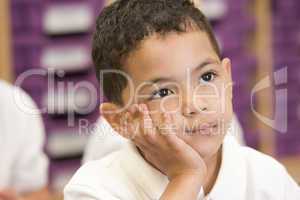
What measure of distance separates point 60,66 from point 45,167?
27.9 inches

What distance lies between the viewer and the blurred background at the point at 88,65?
202 cm

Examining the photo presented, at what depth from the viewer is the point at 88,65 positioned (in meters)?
2.10

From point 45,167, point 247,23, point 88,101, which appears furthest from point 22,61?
point 247,23

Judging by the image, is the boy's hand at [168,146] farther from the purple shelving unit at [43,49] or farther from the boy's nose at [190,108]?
the purple shelving unit at [43,49]

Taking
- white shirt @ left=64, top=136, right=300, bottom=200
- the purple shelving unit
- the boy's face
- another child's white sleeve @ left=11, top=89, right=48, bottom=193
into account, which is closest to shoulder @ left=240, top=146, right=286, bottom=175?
white shirt @ left=64, top=136, right=300, bottom=200

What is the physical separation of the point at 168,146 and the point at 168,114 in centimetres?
4

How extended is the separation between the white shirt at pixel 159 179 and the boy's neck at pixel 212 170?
0.01 meters

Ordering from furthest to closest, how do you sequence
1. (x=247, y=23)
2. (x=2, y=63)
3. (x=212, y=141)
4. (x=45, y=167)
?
1. (x=247, y=23)
2. (x=2, y=63)
3. (x=45, y=167)
4. (x=212, y=141)

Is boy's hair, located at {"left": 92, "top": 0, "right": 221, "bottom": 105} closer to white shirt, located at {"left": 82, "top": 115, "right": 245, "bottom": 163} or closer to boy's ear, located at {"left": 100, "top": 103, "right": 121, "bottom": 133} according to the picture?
boy's ear, located at {"left": 100, "top": 103, "right": 121, "bottom": 133}

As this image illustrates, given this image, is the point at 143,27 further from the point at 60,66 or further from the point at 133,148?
the point at 60,66

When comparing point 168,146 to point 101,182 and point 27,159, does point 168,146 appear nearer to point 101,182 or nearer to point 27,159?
point 101,182

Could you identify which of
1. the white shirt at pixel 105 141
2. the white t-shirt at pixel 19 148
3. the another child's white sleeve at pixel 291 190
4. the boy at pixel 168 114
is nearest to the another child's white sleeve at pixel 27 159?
the white t-shirt at pixel 19 148

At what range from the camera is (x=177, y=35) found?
81 centimetres

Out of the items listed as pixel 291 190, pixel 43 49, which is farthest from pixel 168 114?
pixel 43 49
